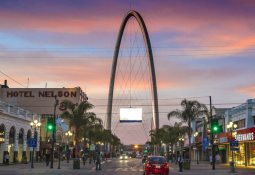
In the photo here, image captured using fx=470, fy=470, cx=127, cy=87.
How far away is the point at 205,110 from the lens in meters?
74.0

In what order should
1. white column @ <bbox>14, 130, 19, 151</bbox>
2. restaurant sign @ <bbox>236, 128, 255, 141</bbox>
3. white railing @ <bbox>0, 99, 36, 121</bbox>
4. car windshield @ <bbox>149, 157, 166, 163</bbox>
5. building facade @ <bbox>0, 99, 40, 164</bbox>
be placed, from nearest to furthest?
car windshield @ <bbox>149, 157, 166, 163</bbox> < restaurant sign @ <bbox>236, 128, 255, 141</bbox> < white railing @ <bbox>0, 99, 36, 121</bbox> < building facade @ <bbox>0, 99, 40, 164</bbox> < white column @ <bbox>14, 130, 19, 151</bbox>

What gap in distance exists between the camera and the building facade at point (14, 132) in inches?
2520

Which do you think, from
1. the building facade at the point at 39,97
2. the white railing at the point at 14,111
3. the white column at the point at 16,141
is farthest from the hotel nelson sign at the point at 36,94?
the white column at the point at 16,141

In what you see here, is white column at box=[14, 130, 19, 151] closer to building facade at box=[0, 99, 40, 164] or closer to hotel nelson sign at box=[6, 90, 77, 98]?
building facade at box=[0, 99, 40, 164]

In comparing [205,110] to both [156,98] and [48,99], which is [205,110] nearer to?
[156,98]

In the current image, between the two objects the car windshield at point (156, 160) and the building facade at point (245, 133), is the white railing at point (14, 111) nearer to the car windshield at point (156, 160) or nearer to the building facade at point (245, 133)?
the car windshield at point (156, 160)

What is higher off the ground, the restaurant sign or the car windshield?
the restaurant sign

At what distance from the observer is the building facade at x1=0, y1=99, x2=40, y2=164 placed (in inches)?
2520

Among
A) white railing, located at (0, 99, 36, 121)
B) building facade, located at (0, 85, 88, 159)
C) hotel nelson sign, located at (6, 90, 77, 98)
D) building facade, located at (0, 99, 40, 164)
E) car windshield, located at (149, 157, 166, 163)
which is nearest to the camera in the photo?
car windshield, located at (149, 157, 166, 163)

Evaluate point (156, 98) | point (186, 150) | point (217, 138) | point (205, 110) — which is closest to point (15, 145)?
point (205, 110)

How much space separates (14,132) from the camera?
70.3 m

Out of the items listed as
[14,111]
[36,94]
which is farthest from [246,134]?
[36,94]

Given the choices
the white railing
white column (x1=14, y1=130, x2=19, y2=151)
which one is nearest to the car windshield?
the white railing

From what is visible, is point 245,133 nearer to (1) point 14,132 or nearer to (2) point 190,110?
(2) point 190,110
